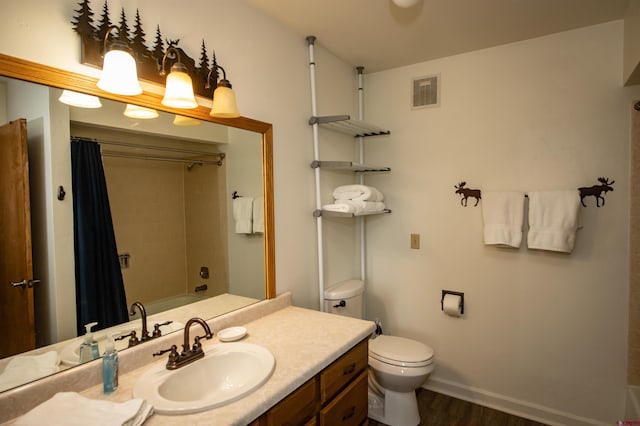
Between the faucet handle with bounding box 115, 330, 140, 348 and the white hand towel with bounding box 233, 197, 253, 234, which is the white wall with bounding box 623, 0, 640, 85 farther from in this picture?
the faucet handle with bounding box 115, 330, 140, 348

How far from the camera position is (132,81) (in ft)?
3.66

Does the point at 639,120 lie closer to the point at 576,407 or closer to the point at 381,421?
the point at 576,407

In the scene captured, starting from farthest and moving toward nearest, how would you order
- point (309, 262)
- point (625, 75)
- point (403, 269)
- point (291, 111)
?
point (403, 269) → point (309, 262) → point (291, 111) → point (625, 75)

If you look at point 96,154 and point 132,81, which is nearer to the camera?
point 132,81

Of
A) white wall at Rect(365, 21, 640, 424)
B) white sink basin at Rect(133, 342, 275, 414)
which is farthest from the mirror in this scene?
white wall at Rect(365, 21, 640, 424)

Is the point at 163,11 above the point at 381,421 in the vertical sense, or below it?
above

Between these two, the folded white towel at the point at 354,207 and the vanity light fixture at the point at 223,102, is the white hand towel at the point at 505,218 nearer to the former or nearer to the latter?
→ the folded white towel at the point at 354,207

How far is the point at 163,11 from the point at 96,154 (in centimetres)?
66

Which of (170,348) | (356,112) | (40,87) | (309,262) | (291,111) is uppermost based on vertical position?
(356,112)

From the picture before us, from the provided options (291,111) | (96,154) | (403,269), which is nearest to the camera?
(96,154)

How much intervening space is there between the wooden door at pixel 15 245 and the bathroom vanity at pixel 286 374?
0.17 meters

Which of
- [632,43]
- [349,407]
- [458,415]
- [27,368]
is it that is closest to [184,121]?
[27,368]

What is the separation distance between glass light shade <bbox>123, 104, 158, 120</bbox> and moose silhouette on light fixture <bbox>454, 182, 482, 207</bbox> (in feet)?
6.53

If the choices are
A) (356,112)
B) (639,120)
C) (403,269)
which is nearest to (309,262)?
(403,269)
